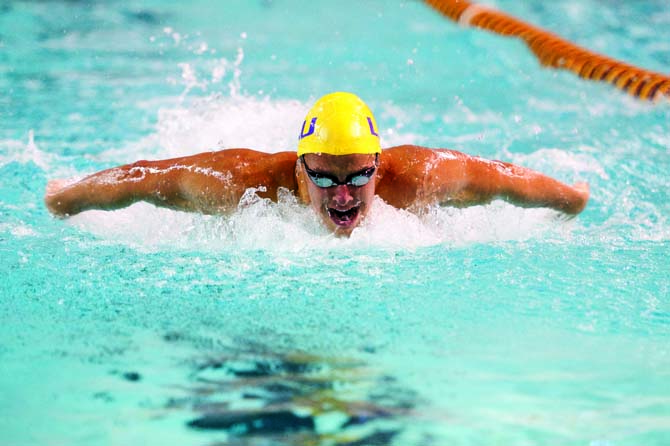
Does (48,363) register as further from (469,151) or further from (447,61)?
(447,61)

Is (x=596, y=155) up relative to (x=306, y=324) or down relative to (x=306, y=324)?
up

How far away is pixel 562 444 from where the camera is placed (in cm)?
207

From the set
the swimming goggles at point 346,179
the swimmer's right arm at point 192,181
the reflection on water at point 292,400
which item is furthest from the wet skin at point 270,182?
the reflection on water at point 292,400

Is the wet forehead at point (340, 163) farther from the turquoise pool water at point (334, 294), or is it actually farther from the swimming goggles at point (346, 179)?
the turquoise pool water at point (334, 294)

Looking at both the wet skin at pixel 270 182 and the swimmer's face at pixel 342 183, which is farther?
the wet skin at pixel 270 182

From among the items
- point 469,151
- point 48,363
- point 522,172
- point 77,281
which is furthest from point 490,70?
point 48,363

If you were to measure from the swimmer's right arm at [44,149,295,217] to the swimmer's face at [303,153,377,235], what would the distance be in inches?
10.0

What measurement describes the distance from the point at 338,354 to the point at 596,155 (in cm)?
284

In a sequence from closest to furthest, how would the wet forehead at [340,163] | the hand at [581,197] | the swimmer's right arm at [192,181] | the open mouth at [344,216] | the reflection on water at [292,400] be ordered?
the reflection on water at [292,400], the wet forehead at [340,163], the open mouth at [344,216], the swimmer's right arm at [192,181], the hand at [581,197]

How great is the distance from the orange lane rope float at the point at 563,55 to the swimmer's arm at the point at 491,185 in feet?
5.65

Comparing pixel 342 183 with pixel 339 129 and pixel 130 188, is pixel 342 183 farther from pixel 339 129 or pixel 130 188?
pixel 130 188

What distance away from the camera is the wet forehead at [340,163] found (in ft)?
9.12

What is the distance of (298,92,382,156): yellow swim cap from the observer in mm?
2797

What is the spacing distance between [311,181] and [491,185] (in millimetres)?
809
